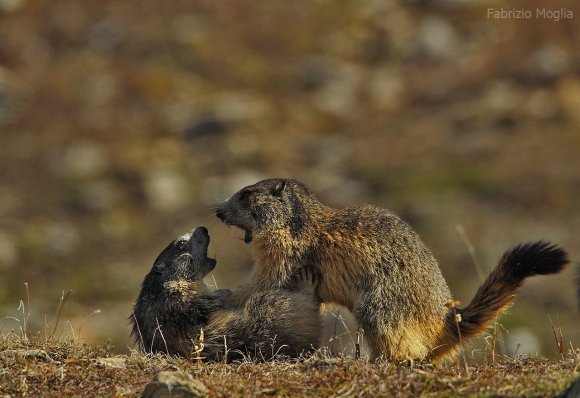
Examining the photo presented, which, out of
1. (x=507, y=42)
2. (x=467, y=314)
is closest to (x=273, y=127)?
(x=507, y=42)

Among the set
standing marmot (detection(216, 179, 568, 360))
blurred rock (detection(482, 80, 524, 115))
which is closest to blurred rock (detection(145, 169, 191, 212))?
blurred rock (detection(482, 80, 524, 115))

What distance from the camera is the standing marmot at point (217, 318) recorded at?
1085cm

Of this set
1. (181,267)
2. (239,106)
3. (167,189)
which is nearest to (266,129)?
(239,106)

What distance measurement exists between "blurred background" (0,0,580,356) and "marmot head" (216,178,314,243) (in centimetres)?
1272

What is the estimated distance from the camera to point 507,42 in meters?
46.2

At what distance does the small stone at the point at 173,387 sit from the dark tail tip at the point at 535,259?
408cm

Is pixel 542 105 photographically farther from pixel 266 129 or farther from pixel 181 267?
pixel 181 267

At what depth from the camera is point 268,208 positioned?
12047 millimetres

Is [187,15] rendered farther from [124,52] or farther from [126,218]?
[126,218]

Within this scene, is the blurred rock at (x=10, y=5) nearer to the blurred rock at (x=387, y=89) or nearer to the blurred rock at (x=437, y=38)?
the blurred rock at (x=387, y=89)

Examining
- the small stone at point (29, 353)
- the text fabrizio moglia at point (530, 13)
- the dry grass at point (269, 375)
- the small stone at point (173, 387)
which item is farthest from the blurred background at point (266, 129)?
the small stone at point (173, 387)

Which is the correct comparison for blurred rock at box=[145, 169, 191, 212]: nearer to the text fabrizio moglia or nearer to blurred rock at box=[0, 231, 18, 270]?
blurred rock at box=[0, 231, 18, 270]

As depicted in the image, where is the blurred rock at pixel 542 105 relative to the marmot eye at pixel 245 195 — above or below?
above

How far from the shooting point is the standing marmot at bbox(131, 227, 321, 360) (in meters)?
10.9
